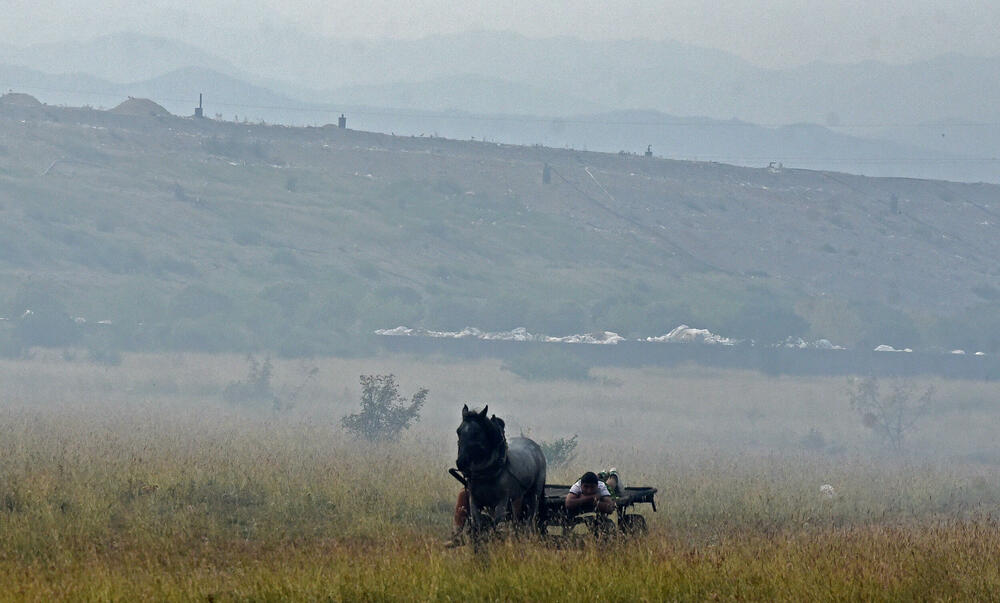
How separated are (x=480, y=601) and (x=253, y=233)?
88.3 metres

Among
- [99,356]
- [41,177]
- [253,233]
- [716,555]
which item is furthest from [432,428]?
[41,177]

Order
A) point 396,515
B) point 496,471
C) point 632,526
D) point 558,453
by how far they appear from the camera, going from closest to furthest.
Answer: point 496,471, point 632,526, point 396,515, point 558,453

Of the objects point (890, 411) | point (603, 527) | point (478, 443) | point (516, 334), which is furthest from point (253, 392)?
point (478, 443)

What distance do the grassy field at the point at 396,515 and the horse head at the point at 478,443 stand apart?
0.87 metres

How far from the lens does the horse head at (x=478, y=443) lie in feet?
44.5

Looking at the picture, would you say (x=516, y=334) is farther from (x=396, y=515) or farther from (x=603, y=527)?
(x=603, y=527)

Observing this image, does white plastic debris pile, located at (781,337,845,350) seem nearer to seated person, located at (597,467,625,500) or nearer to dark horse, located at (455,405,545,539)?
seated person, located at (597,467,625,500)

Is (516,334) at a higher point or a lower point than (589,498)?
lower

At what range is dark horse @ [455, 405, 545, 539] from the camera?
13.6m

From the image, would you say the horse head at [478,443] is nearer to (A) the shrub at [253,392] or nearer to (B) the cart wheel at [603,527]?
(B) the cart wheel at [603,527]

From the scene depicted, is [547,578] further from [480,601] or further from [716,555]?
[716,555]

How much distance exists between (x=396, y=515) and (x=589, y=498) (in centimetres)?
489

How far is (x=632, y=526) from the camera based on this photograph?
1541 centimetres

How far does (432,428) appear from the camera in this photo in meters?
43.6
